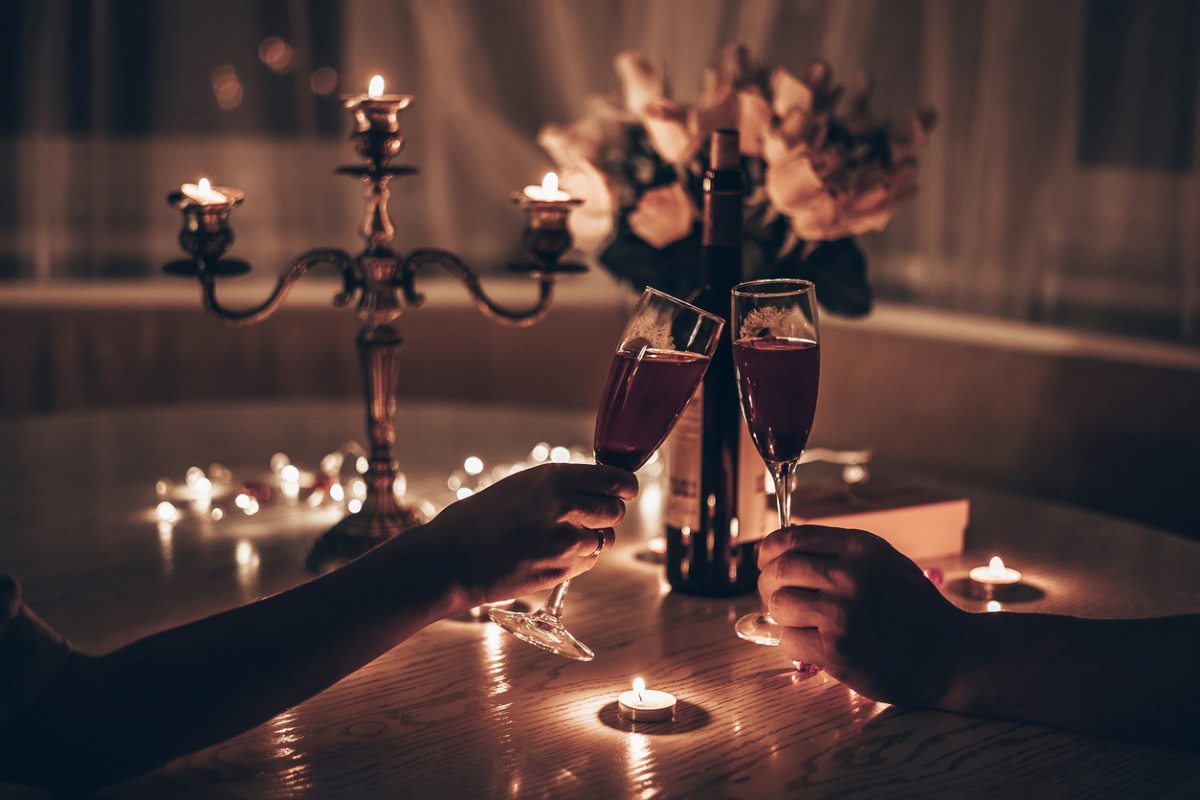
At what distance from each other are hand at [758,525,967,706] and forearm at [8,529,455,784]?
0.91 feet

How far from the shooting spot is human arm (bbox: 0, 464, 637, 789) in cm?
77

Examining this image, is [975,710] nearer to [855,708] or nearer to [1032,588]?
[855,708]

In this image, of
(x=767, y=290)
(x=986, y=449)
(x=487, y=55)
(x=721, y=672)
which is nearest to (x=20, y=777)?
(x=721, y=672)

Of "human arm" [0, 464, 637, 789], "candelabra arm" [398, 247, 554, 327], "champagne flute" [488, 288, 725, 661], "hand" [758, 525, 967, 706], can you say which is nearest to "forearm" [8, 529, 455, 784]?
"human arm" [0, 464, 637, 789]

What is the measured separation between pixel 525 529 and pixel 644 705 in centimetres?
17

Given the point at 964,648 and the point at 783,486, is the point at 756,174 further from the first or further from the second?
the point at 964,648

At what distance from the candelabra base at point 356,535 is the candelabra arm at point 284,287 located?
228 millimetres

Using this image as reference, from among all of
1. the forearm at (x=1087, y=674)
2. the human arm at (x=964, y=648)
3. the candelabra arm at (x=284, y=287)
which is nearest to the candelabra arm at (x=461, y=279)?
the candelabra arm at (x=284, y=287)

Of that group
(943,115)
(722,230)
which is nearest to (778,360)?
(722,230)

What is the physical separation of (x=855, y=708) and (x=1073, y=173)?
1786 mm

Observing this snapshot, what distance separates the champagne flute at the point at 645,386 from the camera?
97 centimetres

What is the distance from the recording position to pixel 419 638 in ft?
3.45

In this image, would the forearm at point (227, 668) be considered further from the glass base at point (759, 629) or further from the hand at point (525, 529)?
the glass base at point (759, 629)

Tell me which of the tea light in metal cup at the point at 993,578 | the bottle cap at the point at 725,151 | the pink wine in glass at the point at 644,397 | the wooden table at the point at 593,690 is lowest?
the wooden table at the point at 593,690
